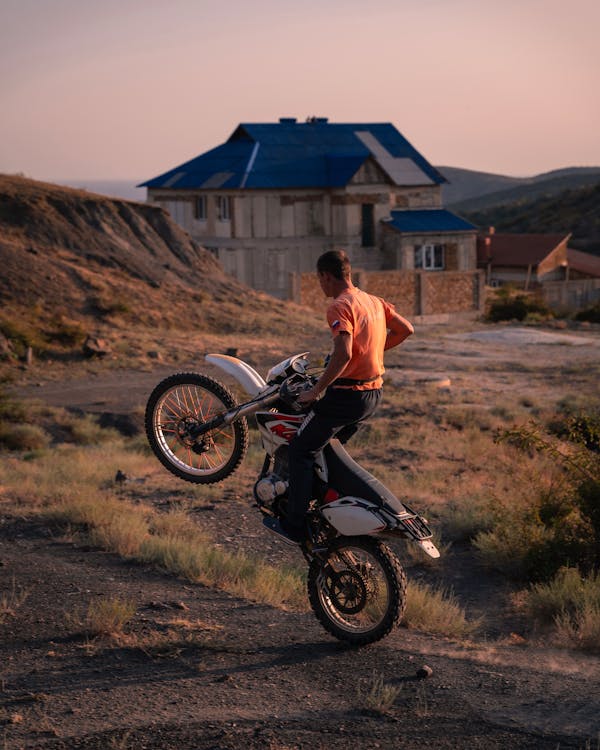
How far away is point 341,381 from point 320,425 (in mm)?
326

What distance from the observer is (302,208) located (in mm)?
55781

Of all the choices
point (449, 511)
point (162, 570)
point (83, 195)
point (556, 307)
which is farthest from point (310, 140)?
point (162, 570)

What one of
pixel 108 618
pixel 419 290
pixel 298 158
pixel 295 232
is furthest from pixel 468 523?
pixel 298 158

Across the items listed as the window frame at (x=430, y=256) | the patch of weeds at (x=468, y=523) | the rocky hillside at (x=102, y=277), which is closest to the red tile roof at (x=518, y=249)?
the window frame at (x=430, y=256)

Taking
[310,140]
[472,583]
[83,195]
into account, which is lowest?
[472,583]

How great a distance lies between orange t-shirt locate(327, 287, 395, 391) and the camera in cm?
664

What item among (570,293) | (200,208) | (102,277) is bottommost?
(570,293)

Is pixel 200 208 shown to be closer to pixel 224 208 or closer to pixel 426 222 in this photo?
pixel 224 208

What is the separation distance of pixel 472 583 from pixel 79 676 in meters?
5.24

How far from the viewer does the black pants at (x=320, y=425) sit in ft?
22.4

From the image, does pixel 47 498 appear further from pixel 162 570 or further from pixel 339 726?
pixel 339 726

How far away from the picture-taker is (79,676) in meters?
6.48

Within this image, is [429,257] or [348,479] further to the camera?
[429,257]

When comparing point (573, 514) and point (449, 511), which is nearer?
point (573, 514)
